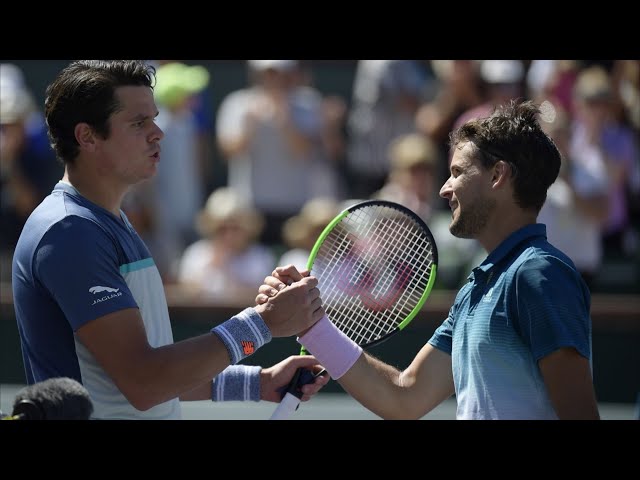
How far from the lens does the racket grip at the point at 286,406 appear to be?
142 inches

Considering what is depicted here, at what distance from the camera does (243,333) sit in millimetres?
3248

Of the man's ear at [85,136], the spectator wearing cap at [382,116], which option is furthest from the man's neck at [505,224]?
the spectator wearing cap at [382,116]

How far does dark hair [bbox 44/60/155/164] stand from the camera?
3.31m

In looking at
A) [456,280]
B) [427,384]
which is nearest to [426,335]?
[456,280]

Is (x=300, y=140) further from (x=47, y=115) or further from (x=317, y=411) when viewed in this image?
(x=47, y=115)

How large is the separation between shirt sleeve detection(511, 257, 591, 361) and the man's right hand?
→ 2.11 ft

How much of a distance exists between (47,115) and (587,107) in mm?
5406

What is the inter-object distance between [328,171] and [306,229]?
839 mm

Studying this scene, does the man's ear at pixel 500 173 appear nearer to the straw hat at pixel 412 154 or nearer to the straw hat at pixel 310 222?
the straw hat at pixel 310 222

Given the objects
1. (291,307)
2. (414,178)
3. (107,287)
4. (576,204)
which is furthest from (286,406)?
(576,204)

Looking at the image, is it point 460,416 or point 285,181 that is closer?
point 460,416

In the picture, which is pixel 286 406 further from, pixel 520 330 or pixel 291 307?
pixel 520 330

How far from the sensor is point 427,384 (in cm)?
359

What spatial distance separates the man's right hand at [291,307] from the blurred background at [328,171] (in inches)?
160
